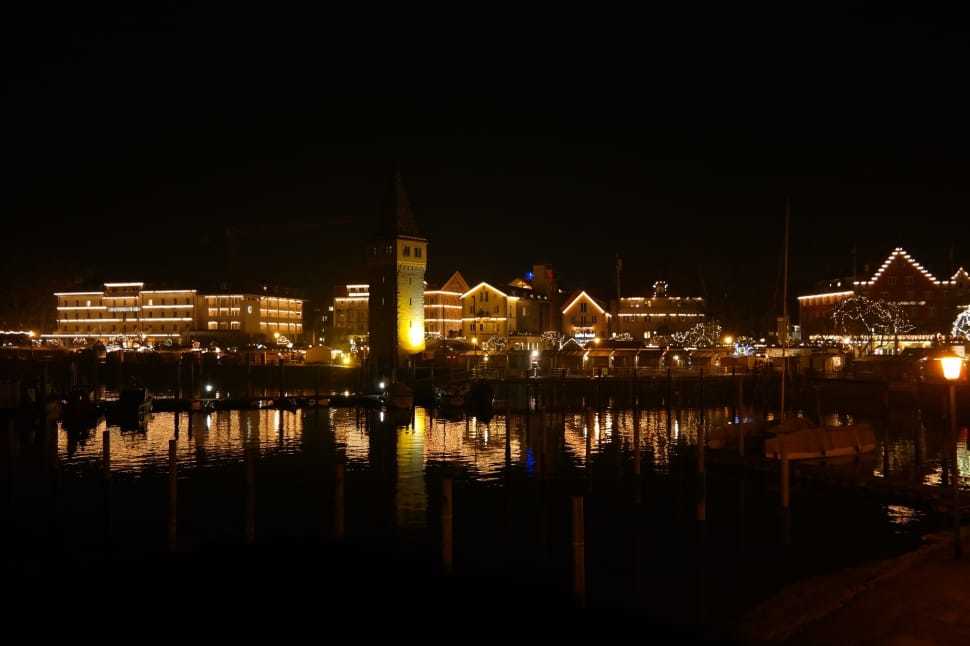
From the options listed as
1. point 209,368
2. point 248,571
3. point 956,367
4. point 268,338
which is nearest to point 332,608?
point 248,571

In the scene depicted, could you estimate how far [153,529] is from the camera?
77.7ft

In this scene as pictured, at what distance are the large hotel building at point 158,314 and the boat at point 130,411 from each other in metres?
81.0

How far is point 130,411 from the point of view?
4938cm

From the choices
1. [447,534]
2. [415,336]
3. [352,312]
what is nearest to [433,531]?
[447,534]

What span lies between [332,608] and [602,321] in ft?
289

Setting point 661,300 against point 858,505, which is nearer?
point 858,505

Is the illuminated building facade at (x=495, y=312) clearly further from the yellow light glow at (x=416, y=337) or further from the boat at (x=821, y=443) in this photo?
the boat at (x=821, y=443)

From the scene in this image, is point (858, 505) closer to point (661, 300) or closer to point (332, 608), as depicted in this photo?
point (332, 608)

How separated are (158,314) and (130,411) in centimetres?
9118

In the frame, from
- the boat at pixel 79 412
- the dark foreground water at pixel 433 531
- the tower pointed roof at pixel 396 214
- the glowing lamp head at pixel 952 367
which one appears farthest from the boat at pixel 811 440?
the tower pointed roof at pixel 396 214

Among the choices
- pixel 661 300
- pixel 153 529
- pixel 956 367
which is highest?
pixel 661 300

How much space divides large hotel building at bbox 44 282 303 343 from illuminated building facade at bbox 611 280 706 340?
58604mm

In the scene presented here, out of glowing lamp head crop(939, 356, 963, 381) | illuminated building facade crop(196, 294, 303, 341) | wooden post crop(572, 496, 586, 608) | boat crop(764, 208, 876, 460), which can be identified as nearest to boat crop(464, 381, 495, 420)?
boat crop(764, 208, 876, 460)

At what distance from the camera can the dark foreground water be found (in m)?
17.2
